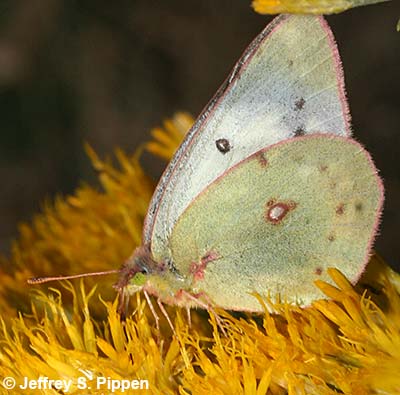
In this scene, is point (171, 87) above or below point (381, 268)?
above

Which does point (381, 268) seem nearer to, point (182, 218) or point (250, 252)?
point (250, 252)

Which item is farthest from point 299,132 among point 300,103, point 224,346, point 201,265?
point 224,346

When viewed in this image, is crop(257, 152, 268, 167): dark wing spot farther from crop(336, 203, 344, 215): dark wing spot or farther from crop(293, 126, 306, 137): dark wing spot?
crop(336, 203, 344, 215): dark wing spot

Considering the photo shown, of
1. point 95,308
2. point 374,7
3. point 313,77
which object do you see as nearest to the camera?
point 313,77

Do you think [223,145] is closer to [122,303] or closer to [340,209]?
[340,209]

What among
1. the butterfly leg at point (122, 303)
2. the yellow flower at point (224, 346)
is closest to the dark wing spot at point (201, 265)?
the yellow flower at point (224, 346)

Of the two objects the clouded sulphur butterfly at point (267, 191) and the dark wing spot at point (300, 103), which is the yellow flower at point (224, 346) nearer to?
the clouded sulphur butterfly at point (267, 191)

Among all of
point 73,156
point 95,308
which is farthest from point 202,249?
point 73,156

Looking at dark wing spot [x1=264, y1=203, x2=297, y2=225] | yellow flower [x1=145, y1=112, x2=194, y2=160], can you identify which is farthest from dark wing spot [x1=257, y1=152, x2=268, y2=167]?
yellow flower [x1=145, y1=112, x2=194, y2=160]
